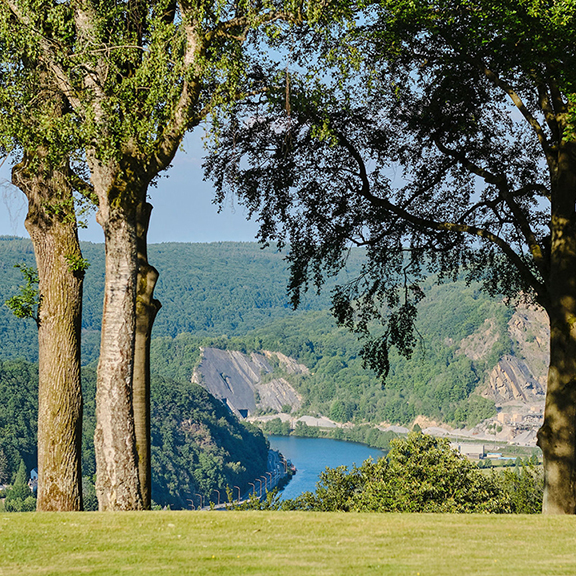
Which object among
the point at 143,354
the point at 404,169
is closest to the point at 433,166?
the point at 404,169

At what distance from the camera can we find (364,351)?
10.3m

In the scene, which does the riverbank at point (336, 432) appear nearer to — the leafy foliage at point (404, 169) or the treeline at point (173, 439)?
the treeline at point (173, 439)

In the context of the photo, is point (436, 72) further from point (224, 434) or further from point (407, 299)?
point (224, 434)

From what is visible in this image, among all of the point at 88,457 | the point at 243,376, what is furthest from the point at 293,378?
the point at 88,457

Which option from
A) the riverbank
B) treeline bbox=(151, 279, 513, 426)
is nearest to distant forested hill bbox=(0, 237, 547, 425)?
treeline bbox=(151, 279, 513, 426)

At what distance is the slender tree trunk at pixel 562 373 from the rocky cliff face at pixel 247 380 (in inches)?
6738

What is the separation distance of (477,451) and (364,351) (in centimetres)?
10084

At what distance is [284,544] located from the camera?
4.67 meters

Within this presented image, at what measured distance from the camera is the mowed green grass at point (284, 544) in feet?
13.0

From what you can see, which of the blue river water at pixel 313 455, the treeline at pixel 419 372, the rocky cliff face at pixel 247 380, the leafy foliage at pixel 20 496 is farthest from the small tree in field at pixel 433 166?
the rocky cliff face at pixel 247 380

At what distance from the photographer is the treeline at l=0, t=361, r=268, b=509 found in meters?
82.8

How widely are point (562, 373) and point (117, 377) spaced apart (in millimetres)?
4486

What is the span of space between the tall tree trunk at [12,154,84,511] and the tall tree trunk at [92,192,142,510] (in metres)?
0.87

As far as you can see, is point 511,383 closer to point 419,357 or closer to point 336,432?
point 419,357
